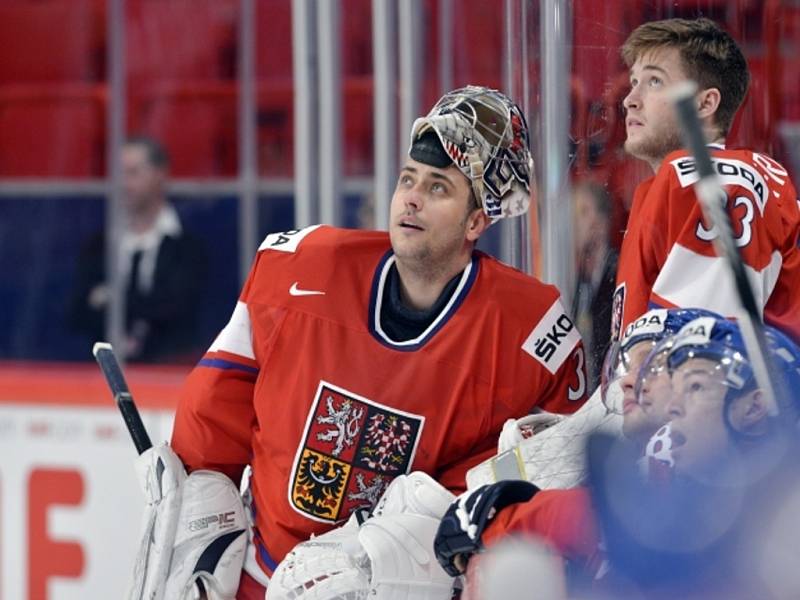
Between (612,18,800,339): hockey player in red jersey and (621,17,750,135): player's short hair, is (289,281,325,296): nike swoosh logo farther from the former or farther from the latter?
(621,17,750,135): player's short hair

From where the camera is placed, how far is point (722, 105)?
6.99 ft

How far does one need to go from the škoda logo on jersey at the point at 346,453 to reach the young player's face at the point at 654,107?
1.60 ft

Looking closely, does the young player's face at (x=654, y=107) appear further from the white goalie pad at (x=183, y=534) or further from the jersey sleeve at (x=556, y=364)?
the white goalie pad at (x=183, y=534)

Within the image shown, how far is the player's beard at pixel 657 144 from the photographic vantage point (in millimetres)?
2122

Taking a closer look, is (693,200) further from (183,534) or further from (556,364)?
(183,534)

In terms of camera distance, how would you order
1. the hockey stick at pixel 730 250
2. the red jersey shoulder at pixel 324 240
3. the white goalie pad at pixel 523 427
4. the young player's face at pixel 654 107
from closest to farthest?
1. the hockey stick at pixel 730 250
2. the white goalie pad at pixel 523 427
3. the young player's face at pixel 654 107
4. the red jersey shoulder at pixel 324 240

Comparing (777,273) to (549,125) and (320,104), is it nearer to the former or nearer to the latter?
(549,125)

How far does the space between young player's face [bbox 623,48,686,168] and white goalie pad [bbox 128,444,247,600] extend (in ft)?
2.50

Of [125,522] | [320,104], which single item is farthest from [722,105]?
[125,522]

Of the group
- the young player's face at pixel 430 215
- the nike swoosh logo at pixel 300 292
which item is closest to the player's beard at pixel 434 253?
the young player's face at pixel 430 215

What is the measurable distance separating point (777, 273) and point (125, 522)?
1794mm

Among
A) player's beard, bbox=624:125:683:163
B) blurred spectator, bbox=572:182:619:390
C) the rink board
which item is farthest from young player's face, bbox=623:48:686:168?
the rink board

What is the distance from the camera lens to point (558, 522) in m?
1.62

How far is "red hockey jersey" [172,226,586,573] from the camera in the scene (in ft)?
6.97
